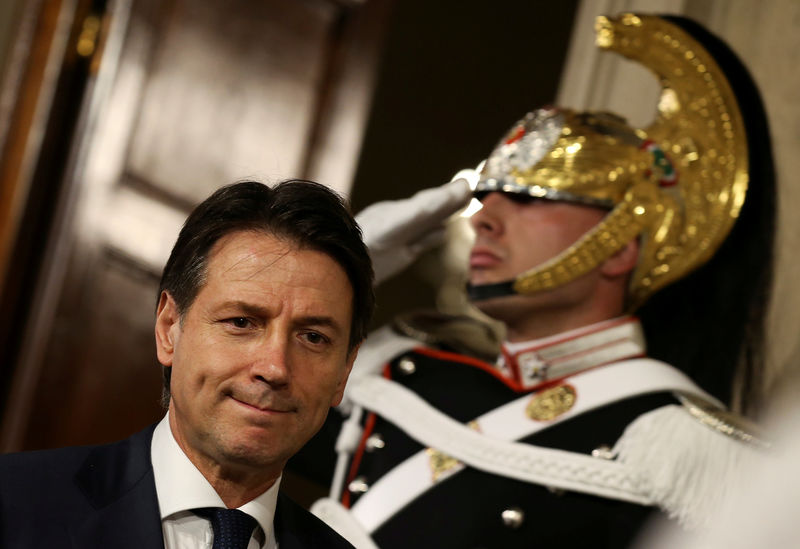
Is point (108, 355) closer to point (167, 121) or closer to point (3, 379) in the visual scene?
point (3, 379)

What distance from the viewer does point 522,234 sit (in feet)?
5.53

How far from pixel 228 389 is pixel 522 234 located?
2.90 ft

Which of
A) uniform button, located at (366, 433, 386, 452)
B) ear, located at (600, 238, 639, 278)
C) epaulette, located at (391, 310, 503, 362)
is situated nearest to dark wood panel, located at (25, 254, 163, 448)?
epaulette, located at (391, 310, 503, 362)

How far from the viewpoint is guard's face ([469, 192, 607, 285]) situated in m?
1.67

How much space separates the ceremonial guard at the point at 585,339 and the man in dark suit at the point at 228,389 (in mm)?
690

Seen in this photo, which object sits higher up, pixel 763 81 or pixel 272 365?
pixel 763 81

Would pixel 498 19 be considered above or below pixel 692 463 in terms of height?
above

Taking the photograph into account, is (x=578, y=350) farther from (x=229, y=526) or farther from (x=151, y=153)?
(x=151, y=153)

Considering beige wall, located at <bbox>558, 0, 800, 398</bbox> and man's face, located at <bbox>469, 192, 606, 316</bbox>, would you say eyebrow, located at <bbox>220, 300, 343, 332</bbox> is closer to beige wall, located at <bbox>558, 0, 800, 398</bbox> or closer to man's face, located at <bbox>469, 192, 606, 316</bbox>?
man's face, located at <bbox>469, 192, 606, 316</bbox>

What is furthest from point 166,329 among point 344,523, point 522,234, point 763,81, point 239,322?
point 763,81

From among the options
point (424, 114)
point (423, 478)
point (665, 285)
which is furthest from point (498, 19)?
point (423, 478)

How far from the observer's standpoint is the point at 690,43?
1820mm

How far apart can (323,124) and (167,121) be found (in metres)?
0.29

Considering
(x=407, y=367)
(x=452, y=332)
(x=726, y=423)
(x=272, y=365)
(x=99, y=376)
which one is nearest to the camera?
(x=272, y=365)
